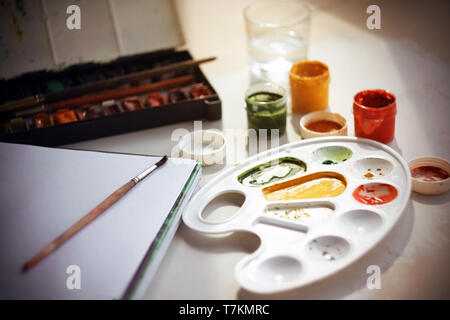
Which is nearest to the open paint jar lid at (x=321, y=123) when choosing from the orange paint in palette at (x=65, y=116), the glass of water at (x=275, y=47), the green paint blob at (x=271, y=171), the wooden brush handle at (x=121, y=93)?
the green paint blob at (x=271, y=171)

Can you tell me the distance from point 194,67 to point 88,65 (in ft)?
0.97

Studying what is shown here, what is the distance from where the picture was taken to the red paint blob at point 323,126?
109 centimetres

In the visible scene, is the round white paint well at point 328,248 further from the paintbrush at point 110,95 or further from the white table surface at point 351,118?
the paintbrush at point 110,95

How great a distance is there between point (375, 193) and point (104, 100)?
0.72 metres

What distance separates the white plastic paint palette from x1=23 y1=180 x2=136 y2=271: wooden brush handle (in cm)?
13

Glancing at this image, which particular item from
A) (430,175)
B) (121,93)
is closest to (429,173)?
(430,175)

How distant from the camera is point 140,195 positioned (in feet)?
2.87

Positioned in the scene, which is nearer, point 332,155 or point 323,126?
point 332,155

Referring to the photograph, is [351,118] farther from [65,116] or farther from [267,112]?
[65,116]

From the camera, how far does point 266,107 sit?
1073mm

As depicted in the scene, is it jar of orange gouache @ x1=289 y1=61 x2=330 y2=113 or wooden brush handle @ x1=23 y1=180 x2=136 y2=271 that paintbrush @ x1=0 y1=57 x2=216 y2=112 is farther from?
wooden brush handle @ x1=23 y1=180 x2=136 y2=271

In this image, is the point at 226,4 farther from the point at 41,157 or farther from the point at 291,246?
the point at 291,246

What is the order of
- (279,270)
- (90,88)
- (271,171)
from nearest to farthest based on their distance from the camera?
(279,270) < (271,171) < (90,88)

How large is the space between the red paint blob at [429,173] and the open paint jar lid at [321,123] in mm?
185
